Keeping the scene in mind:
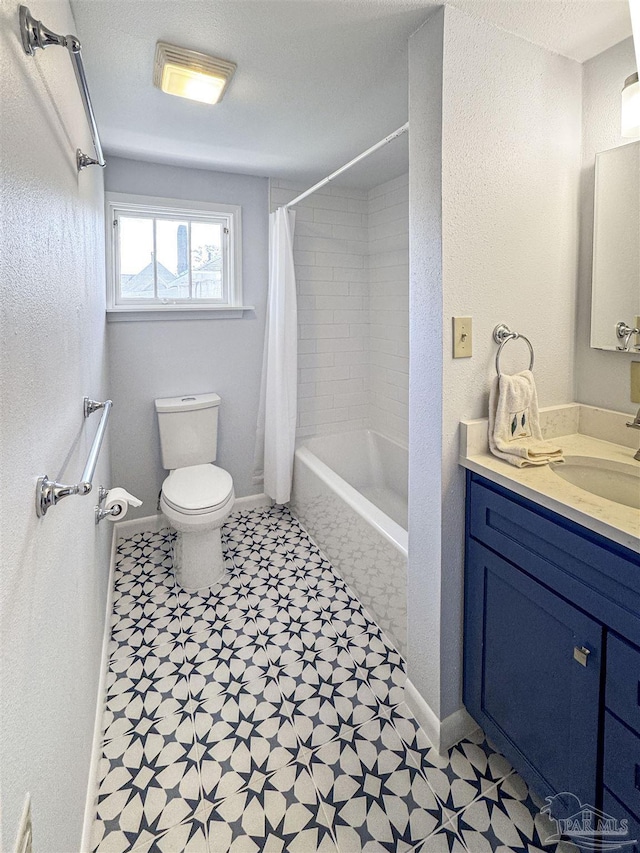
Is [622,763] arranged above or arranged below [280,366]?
below

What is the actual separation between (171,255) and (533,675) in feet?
9.26

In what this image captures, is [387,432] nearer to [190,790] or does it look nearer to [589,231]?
[589,231]

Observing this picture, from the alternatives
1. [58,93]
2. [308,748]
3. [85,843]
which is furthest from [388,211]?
[85,843]

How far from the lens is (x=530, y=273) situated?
5.16 ft

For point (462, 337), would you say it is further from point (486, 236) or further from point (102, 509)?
point (102, 509)

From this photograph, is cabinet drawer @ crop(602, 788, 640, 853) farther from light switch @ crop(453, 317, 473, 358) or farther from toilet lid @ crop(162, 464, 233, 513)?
toilet lid @ crop(162, 464, 233, 513)

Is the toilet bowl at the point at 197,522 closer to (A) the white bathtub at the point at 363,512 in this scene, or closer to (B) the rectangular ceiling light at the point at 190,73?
(A) the white bathtub at the point at 363,512

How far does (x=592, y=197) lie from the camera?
161 cm

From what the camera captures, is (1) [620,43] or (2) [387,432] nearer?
(1) [620,43]

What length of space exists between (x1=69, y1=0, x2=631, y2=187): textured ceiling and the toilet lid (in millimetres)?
1738

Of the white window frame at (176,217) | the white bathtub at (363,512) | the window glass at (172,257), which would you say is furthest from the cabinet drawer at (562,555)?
the window glass at (172,257)

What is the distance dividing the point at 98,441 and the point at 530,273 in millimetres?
1466

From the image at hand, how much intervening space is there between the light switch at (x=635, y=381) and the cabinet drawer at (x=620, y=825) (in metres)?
1.12

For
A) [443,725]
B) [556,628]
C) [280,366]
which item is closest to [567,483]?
[556,628]
